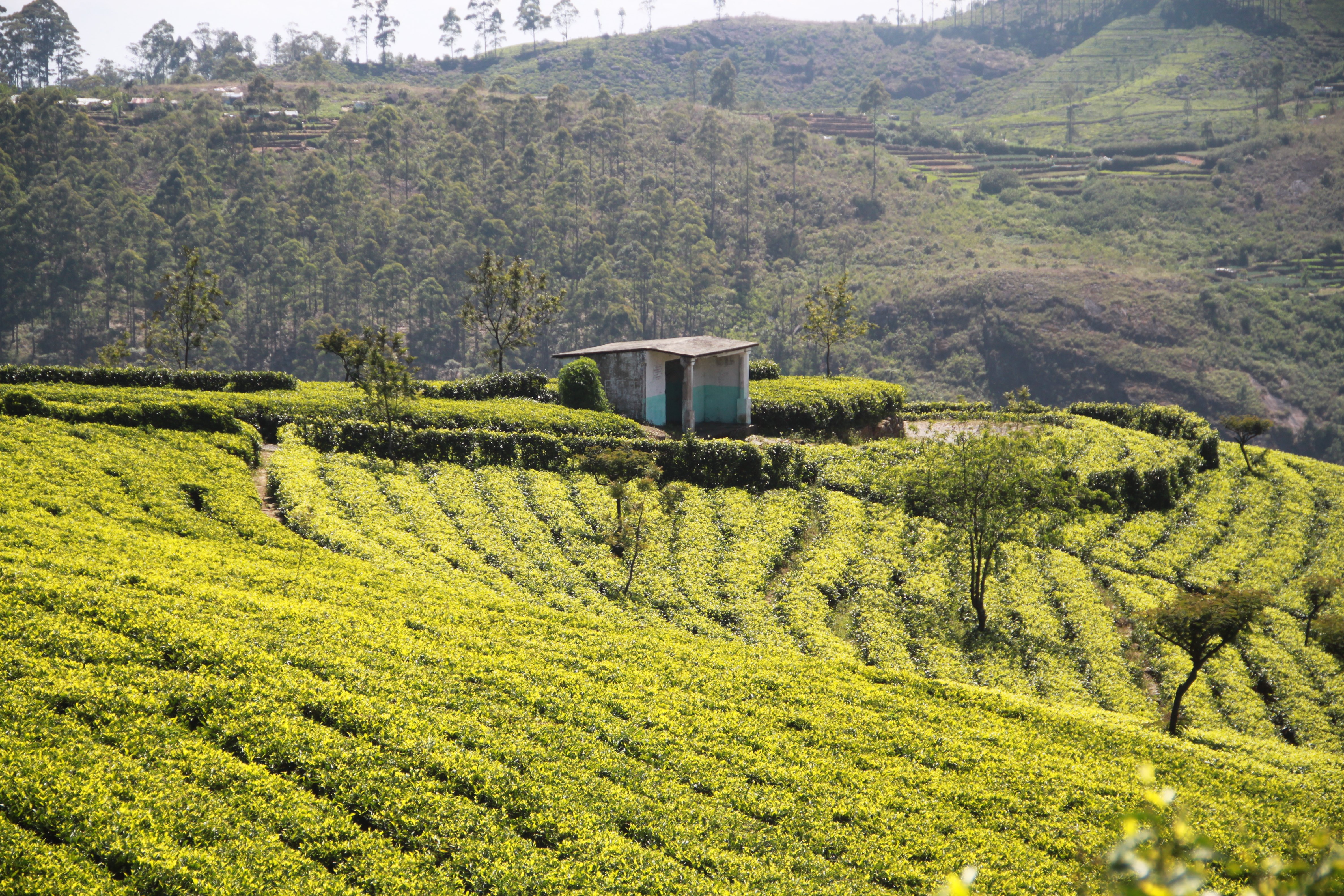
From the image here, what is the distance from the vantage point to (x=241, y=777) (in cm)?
804

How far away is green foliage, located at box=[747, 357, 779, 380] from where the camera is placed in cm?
3803

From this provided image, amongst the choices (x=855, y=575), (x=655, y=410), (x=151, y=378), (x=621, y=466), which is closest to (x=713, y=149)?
(x=655, y=410)

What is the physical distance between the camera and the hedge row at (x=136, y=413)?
63.6ft

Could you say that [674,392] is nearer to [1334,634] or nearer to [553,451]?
[553,451]

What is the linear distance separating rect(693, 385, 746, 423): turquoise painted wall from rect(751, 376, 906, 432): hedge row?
2.69 feet

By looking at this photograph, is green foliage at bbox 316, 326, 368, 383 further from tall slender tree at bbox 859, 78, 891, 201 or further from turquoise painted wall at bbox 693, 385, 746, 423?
tall slender tree at bbox 859, 78, 891, 201

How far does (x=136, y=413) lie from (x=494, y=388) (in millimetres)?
11987

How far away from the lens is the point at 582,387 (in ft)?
95.9

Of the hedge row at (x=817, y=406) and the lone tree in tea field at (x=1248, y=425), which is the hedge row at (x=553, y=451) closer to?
the hedge row at (x=817, y=406)

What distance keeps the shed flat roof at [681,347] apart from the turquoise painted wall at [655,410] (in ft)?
5.41

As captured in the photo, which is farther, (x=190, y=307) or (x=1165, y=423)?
(x=1165, y=423)

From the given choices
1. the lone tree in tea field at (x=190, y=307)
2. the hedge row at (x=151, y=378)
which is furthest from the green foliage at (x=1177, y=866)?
the lone tree in tea field at (x=190, y=307)

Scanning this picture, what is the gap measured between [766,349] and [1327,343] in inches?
2098

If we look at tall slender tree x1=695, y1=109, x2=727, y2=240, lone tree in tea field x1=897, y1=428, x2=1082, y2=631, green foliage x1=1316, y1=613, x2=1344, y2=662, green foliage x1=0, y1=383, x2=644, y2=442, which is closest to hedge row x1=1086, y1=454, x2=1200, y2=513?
lone tree in tea field x1=897, y1=428, x2=1082, y2=631
